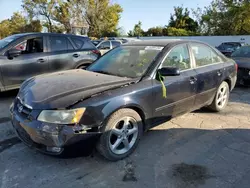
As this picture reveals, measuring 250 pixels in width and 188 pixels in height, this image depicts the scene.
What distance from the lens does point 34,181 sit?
260cm

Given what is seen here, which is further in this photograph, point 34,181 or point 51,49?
point 51,49

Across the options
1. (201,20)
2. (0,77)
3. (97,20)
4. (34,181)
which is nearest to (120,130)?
(34,181)

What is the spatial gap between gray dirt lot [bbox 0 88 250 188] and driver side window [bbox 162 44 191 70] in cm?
112

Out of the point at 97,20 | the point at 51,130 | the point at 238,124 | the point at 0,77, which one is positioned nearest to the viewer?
the point at 51,130

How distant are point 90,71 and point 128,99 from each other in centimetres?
118

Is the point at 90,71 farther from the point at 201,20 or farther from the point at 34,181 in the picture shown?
the point at 201,20

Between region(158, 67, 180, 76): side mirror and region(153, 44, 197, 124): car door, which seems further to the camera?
region(153, 44, 197, 124): car door

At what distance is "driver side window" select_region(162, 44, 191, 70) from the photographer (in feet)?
12.0

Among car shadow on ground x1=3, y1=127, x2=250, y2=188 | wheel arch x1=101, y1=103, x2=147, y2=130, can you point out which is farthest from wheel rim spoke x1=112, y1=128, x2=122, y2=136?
car shadow on ground x1=3, y1=127, x2=250, y2=188

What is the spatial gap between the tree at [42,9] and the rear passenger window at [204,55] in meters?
39.8

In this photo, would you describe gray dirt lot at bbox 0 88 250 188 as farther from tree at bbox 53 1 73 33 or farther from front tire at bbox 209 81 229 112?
tree at bbox 53 1 73 33

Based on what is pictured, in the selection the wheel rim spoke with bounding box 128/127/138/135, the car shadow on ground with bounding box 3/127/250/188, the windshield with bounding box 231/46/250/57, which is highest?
the windshield with bounding box 231/46/250/57

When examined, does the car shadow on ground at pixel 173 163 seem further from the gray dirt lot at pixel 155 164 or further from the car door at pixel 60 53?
the car door at pixel 60 53

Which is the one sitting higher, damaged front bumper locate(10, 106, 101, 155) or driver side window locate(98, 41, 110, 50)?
driver side window locate(98, 41, 110, 50)
